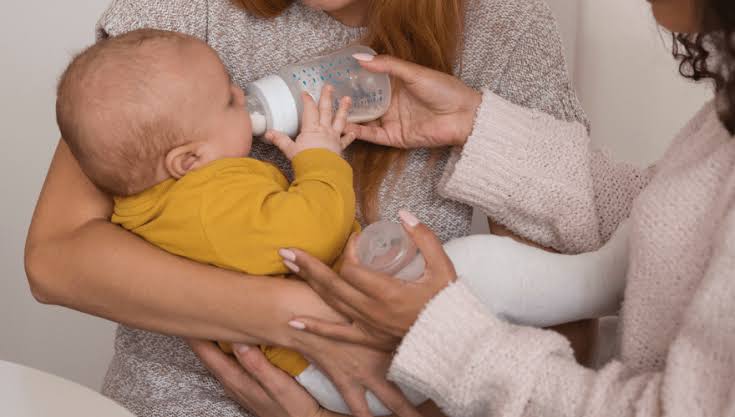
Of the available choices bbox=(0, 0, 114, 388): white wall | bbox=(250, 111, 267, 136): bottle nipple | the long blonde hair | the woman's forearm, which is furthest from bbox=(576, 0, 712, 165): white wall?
bbox=(0, 0, 114, 388): white wall

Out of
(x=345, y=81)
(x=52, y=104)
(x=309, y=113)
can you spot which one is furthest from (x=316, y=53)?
(x=52, y=104)

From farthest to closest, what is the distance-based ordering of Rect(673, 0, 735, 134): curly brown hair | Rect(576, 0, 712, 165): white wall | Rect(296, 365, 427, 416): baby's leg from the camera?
Rect(576, 0, 712, 165): white wall
Rect(296, 365, 427, 416): baby's leg
Rect(673, 0, 735, 134): curly brown hair

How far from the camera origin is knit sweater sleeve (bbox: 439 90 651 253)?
1.36 metres

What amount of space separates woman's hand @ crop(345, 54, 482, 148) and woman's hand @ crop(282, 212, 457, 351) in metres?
0.29

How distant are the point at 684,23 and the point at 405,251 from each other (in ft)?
1.50

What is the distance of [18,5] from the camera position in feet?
7.22

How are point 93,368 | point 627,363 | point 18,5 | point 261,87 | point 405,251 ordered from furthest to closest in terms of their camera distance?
1. point 93,368
2. point 18,5
3. point 261,87
4. point 405,251
5. point 627,363

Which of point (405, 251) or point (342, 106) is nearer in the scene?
point (405, 251)

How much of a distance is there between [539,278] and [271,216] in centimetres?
38

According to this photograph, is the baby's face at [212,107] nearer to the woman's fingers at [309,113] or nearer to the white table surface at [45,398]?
the woman's fingers at [309,113]

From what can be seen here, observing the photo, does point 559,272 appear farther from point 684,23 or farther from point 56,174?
point 56,174

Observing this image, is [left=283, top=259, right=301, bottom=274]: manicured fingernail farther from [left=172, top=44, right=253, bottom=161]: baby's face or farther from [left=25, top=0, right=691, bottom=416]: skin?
[left=172, top=44, right=253, bottom=161]: baby's face

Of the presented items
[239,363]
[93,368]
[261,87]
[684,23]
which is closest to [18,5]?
[93,368]

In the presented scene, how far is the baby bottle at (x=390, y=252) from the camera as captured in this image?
121 cm
